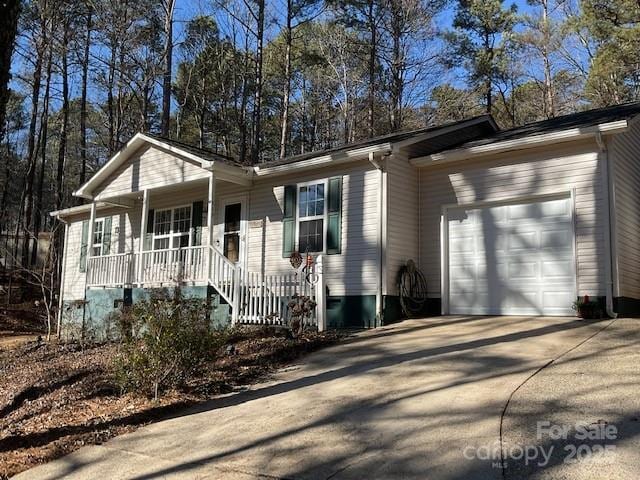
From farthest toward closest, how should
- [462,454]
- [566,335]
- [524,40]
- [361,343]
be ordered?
[524,40] → [361,343] → [566,335] → [462,454]

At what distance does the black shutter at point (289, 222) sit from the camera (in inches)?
463

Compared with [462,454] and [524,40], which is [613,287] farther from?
[524,40]

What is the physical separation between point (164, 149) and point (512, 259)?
27.5 ft

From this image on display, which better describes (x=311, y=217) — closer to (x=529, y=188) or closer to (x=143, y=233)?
(x=529, y=188)

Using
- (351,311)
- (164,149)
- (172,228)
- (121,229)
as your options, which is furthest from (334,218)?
(121,229)

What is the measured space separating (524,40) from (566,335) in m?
20.8

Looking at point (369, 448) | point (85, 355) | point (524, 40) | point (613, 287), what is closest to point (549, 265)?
point (613, 287)

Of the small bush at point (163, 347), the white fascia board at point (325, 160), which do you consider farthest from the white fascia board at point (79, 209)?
the small bush at point (163, 347)

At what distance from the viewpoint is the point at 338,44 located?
87.1 ft

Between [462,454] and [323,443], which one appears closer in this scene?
[462,454]

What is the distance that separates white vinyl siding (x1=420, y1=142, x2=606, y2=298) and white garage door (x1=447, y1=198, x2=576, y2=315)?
0.68 ft

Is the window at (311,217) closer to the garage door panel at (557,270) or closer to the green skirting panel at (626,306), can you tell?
the garage door panel at (557,270)

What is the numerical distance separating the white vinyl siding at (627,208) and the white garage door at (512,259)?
0.75 metres

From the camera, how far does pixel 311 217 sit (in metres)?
11.5
